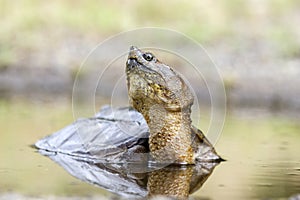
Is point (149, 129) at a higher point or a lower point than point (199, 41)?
lower

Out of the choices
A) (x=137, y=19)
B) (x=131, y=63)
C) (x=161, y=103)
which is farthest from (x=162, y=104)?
(x=137, y=19)

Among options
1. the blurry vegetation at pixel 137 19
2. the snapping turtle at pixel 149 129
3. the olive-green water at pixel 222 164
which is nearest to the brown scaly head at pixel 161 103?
the snapping turtle at pixel 149 129

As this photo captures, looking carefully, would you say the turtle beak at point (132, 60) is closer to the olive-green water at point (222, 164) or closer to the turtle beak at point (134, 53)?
the turtle beak at point (134, 53)

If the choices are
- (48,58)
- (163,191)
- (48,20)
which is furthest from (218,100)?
(163,191)

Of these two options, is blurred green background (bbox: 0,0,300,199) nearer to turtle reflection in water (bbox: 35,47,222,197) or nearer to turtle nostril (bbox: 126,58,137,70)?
turtle reflection in water (bbox: 35,47,222,197)

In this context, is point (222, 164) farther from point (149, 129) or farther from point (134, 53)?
point (134, 53)

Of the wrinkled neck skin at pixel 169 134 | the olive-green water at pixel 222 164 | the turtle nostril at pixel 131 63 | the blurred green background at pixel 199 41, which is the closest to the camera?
the olive-green water at pixel 222 164
